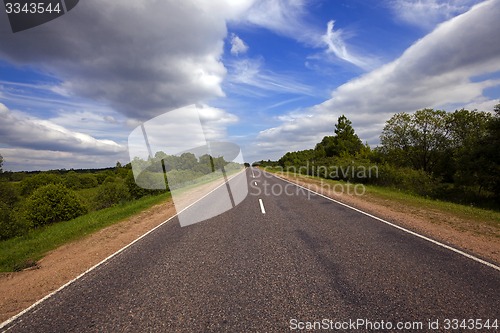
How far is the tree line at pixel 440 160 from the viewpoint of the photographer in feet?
60.4

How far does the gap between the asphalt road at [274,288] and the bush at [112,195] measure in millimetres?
24164

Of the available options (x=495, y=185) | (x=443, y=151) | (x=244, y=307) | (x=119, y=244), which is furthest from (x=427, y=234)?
(x=443, y=151)

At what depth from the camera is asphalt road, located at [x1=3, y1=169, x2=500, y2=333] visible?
3115mm

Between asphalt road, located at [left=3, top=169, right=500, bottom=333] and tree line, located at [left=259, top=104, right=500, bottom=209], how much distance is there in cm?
1788

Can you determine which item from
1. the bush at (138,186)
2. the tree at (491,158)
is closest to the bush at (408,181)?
the tree at (491,158)

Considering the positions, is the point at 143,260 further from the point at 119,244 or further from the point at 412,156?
the point at 412,156

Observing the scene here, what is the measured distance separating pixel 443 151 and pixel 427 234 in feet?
115

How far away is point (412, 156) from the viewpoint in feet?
121

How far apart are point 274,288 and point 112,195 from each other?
29288mm

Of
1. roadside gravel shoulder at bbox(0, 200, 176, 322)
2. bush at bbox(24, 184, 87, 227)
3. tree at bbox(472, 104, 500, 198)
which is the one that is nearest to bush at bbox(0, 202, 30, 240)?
bush at bbox(24, 184, 87, 227)

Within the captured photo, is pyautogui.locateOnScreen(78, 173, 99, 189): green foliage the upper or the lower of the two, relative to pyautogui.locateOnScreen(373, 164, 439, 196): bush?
upper

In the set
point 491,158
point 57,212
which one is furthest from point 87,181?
point 491,158

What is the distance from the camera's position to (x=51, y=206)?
17125 millimetres

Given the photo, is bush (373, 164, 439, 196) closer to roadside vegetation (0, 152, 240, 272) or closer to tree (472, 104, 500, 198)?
tree (472, 104, 500, 198)
